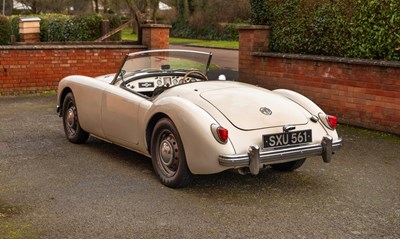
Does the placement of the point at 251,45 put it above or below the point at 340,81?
above

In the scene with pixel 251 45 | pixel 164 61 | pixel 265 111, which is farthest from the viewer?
pixel 251 45

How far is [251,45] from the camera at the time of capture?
34.1 ft

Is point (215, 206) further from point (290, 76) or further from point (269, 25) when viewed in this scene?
point (269, 25)

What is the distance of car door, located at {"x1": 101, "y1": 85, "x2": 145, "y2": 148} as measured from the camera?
5785 mm

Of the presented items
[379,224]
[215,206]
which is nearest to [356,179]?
[379,224]

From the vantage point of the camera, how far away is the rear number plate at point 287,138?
4.92m

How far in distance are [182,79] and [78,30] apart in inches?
382

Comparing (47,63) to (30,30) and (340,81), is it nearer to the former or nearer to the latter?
(30,30)

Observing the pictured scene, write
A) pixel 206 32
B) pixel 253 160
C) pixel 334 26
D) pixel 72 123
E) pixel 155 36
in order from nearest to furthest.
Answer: pixel 253 160 → pixel 72 123 → pixel 334 26 → pixel 155 36 → pixel 206 32

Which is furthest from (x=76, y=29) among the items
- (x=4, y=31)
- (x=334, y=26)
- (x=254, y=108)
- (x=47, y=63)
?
(x=254, y=108)

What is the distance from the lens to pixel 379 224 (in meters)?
4.28

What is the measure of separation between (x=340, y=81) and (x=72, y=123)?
4176mm

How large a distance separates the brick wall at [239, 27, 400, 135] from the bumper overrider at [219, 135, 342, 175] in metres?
2.94

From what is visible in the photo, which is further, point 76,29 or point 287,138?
point 76,29
